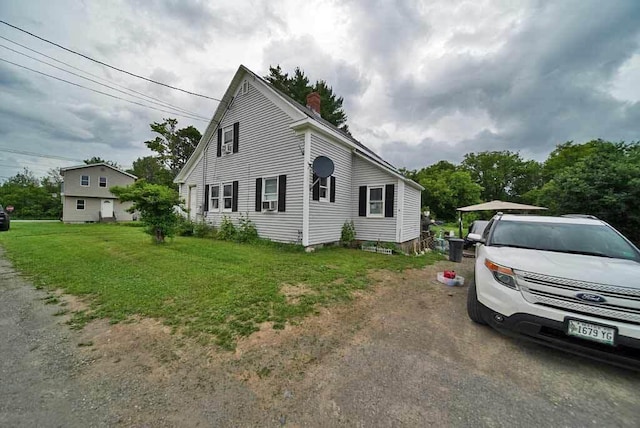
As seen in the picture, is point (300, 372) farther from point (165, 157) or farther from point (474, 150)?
point (474, 150)

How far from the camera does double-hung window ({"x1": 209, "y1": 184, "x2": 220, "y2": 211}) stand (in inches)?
460

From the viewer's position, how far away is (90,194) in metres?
22.8

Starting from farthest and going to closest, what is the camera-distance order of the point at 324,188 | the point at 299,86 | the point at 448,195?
1. the point at 448,195
2. the point at 299,86
3. the point at 324,188

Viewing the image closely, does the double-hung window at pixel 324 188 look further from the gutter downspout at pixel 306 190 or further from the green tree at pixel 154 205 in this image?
the green tree at pixel 154 205

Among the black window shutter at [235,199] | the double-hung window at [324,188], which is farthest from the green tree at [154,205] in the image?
the double-hung window at [324,188]

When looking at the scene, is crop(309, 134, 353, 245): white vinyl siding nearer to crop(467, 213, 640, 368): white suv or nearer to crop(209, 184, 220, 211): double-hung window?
crop(467, 213, 640, 368): white suv

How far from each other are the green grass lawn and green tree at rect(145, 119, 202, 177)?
21355mm

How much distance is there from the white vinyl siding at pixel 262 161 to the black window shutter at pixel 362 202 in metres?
2.99

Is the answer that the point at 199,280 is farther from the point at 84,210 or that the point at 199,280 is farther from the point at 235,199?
the point at 84,210

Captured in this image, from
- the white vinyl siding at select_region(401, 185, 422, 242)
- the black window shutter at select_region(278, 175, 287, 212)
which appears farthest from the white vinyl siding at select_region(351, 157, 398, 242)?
the black window shutter at select_region(278, 175, 287, 212)

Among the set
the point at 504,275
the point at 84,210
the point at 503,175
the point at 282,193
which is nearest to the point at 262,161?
the point at 282,193

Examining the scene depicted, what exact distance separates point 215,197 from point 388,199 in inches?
341

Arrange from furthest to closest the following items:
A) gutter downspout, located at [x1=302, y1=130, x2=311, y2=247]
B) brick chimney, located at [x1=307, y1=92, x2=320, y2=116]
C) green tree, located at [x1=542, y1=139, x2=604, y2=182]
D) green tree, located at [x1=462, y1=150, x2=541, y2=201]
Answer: green tree, located at [x1=462, y1=150, x2=541, y2=201] < green tree, located at [x1=542, y1=139, x2=604, y2=182] < brick chimney, located at [x1=307, y1=92, x2=320, y2=116] < gutter downspout, located at [x1=302, y1=130, x2=311, y2=247]

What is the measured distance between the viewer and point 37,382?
1977 millimetres
